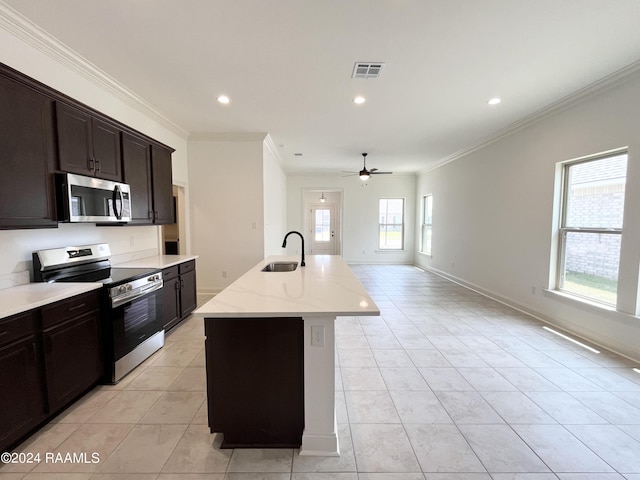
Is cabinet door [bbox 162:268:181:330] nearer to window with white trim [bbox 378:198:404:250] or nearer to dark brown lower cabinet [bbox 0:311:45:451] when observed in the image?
dark brown lower cabinet [bbox 0:311:45:451]

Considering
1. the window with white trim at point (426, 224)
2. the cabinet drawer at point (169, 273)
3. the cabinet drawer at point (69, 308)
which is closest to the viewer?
the cabinet drawer at point (69, 308)

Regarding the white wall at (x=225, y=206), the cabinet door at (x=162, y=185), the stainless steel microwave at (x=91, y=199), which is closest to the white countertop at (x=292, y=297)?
the stainless steel microwave at (x=91, y=199)

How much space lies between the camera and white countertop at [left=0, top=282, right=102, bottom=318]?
1.59 metres

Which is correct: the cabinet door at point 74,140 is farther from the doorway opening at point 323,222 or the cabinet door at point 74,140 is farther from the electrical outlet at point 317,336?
the doorway opening at point 323,222

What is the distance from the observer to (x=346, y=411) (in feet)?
6.59

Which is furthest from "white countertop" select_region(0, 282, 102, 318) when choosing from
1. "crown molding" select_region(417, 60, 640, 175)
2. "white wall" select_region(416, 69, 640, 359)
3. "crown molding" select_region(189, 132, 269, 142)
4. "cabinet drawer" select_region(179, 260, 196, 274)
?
"crown molding" select_region(417, 60, 640, 175)

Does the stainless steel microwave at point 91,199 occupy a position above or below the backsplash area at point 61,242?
above

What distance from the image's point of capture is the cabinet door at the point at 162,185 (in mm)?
3473

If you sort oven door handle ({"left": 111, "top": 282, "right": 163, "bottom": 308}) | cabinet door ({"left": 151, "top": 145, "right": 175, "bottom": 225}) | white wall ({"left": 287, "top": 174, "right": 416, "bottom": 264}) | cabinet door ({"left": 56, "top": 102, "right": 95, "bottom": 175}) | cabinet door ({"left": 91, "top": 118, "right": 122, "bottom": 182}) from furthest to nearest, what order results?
white wall ({"left": 287, "top": 174, "right": 416, "bottom": 264})
cabinet door ({"left": 151, "top": 145, "right": 175, "bottom": 225})
cabinet door ({"left": 91, "top": 118, "right": 122, "bottom": 182})
oven door handle ({"left": 111, "top": 282, "right": 163, "bottom": 308})
cabinet door ({"left": 56, "top": 102, "right": 95, "bottom": 175})

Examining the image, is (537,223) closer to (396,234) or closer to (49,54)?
(396,234)

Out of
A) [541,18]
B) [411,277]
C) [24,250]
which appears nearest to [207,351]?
[24,250]

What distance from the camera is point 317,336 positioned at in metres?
1.56

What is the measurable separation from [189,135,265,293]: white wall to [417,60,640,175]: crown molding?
13.2 feet

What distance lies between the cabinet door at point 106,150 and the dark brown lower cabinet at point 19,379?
1.48 meters
